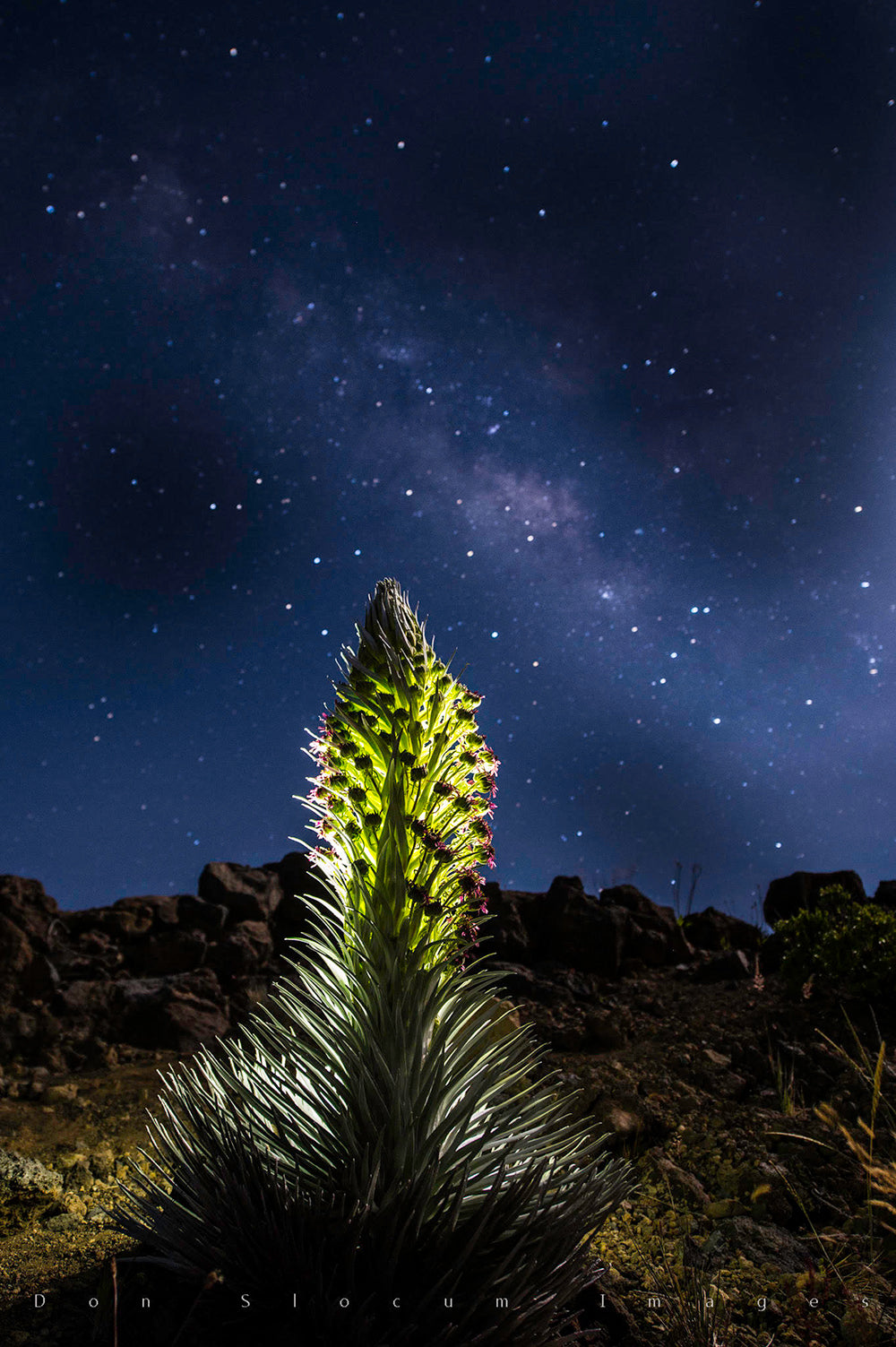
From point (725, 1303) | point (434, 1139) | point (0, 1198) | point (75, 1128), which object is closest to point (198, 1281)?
point (434, 1139)

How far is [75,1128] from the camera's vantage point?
494 cm

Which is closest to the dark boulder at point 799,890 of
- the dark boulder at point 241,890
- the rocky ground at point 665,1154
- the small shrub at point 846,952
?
the rocky ground at point 665,1154

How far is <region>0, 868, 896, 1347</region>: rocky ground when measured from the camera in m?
2.65

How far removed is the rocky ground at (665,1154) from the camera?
104 inches

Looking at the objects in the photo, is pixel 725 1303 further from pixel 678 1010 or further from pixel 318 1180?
pixel 678 1010

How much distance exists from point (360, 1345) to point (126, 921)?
832 cm

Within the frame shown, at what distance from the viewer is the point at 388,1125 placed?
237 centimetres

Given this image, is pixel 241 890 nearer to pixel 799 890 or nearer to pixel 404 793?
pixel 404 793

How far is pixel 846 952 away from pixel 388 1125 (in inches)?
241

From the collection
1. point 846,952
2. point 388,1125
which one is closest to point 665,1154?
point 388,1125

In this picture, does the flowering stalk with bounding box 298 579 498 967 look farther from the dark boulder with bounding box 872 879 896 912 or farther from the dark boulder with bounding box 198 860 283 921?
the dark boulder with bounding box 872 879 896 912

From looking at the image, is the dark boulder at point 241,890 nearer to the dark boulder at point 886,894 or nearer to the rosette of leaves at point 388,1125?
the rosette of leaves at point 388,1125

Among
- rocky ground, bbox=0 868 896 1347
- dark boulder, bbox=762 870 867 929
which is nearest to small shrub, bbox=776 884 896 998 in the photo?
rocky ground, bbox=0 868 896 1347

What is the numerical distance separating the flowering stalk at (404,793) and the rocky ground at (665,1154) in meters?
1.35
